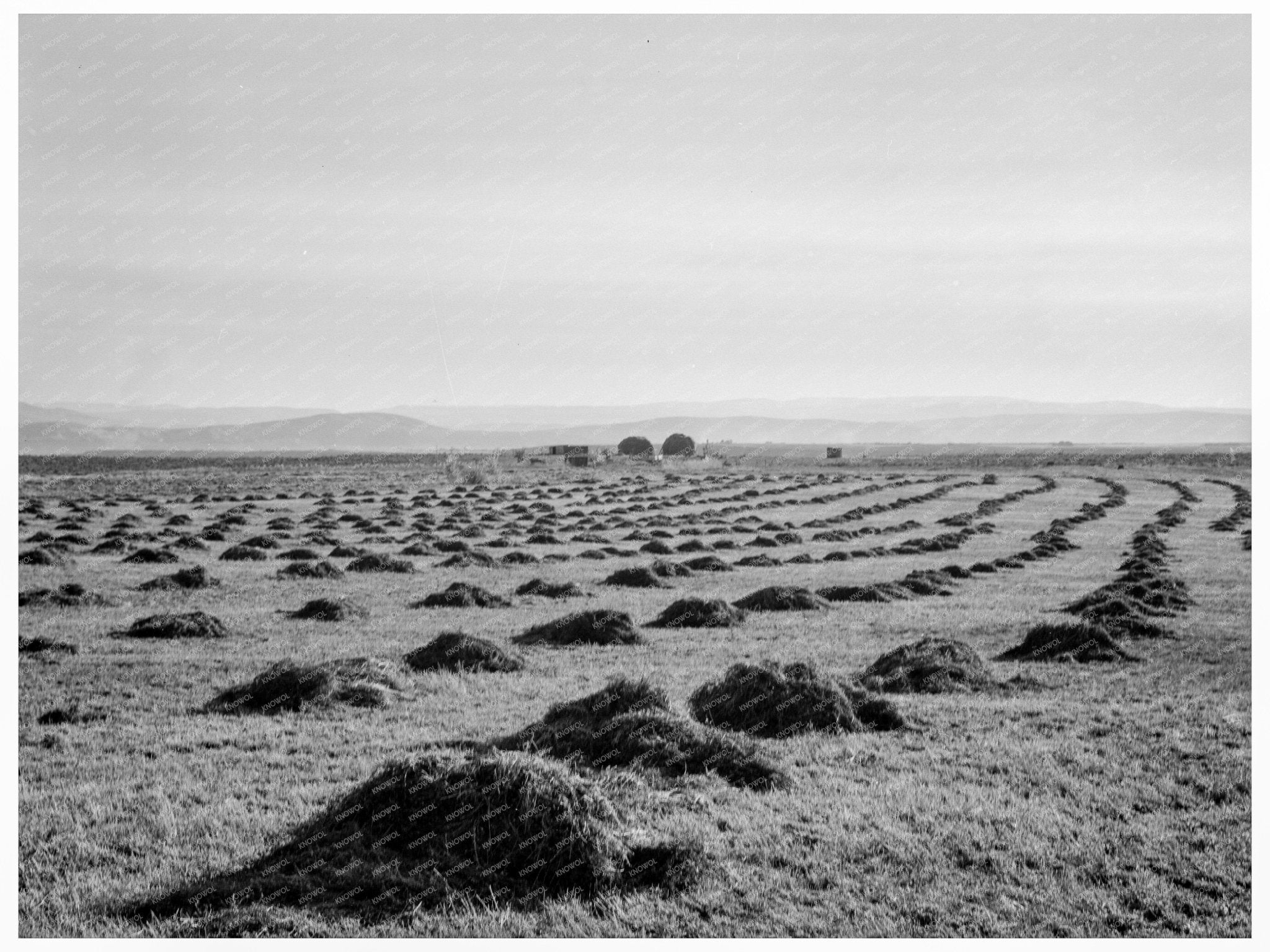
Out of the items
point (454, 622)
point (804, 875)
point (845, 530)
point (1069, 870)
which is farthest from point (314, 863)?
point (845, 530)

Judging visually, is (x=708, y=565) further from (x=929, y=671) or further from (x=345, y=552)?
(x=929, y=671)

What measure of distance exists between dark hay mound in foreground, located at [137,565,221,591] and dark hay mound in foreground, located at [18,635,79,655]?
761cm

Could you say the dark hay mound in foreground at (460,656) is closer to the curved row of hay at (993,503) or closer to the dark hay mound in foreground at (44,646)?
the dark hay mound in foreground at (44,646)

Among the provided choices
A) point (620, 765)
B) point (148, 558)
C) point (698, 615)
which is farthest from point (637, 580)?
point (620, 765)

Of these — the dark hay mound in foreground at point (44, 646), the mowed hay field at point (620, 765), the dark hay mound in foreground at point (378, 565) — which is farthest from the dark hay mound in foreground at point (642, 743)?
the dark hay mound in foreground at point (378, 565)

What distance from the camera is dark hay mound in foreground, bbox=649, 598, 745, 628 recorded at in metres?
19.3

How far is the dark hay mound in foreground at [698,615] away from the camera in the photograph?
19.3 m

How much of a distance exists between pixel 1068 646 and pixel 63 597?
710 inches

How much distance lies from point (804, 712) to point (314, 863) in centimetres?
590

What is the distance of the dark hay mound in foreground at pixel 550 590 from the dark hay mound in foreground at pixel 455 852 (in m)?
15.5

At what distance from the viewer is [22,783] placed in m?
9.63

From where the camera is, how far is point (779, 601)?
21.5 metres

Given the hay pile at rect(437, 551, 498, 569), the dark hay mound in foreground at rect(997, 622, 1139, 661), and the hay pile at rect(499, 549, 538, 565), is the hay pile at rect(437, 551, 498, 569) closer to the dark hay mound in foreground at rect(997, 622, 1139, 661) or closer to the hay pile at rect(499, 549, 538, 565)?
the hay pile at rect(499, 549, 538, 565)
